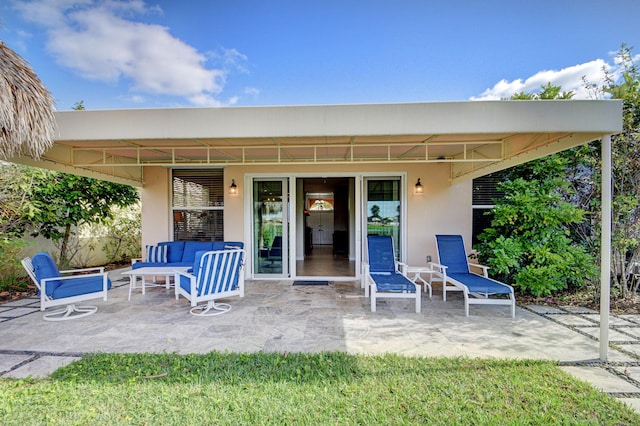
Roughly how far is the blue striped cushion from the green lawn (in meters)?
3.53

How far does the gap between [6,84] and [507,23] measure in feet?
30.9

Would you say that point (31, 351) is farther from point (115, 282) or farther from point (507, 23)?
point (507, 23)

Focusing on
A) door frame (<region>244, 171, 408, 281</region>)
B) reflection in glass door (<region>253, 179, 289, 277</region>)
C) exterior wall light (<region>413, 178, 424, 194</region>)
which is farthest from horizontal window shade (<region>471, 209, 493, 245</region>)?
reflection in glass door (<region>253, 179, 289, 277</region>)

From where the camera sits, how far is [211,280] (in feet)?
14.5

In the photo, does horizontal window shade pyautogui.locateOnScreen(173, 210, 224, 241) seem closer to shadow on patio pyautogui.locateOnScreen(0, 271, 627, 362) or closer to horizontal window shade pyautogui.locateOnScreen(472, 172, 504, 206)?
shadow on patio pyautogui.locateOnScreen(0, 271, 627, 362)

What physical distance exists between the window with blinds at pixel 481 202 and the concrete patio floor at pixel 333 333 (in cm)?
226

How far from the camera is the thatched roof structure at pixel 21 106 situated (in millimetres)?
2881

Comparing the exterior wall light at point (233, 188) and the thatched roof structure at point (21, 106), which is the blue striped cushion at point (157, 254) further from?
the thatched roof structure at point (21, 106)

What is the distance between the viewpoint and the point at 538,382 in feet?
8.21

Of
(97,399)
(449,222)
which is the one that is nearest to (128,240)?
(97,399)

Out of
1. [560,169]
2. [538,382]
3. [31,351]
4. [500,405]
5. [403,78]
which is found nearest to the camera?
[500,405]

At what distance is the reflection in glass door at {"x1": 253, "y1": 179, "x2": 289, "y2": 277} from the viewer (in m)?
6.89

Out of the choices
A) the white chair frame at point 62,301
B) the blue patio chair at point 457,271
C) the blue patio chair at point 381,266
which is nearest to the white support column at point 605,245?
the blue patio chair at point 457,271

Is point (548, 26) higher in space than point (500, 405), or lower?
higher
